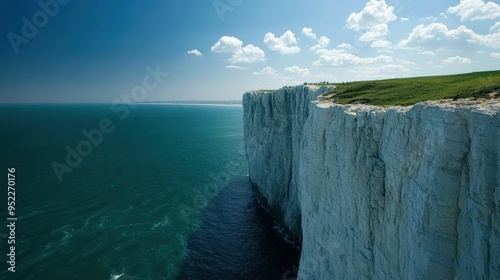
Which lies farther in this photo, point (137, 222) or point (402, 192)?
point (137, 222)

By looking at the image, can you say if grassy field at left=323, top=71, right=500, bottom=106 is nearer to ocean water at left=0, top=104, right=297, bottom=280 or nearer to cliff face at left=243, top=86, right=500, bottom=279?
cliff face at left=243, top=86, right=500, bottom=279

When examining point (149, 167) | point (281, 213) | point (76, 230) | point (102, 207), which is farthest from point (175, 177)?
point (281, 213)

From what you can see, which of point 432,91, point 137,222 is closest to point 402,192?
point 432,91

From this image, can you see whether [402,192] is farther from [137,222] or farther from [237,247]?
[137,222]

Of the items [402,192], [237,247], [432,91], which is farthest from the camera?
[237,247]

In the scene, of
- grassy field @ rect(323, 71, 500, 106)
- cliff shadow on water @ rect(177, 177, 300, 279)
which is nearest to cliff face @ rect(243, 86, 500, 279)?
grassy field @ rect(323, 71, 500, 106)

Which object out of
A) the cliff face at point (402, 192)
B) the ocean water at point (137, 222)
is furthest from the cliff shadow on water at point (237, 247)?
the cliff face at point (402, 192)
